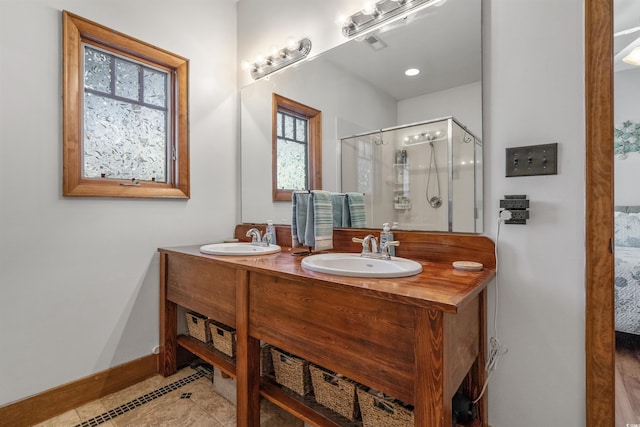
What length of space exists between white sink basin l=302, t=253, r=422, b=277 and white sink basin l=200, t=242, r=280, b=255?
0.43 metres

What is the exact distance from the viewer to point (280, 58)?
2.08 metres

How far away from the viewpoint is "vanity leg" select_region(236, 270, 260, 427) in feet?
4.42

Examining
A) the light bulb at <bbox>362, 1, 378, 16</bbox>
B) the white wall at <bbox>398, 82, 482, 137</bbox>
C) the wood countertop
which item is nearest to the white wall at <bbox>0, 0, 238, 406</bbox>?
the wood countertop

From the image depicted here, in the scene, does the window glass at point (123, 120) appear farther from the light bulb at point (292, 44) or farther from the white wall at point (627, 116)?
the white wall at point (627, 116)

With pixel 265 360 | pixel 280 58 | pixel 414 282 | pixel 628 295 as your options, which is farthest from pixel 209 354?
pixel 628 295

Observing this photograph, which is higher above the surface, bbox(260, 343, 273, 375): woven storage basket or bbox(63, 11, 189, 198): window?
bbox(63, 11, 189, 198): window

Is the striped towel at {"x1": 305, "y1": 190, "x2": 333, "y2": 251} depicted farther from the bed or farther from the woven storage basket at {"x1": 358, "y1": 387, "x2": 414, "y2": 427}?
the bed

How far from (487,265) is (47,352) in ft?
7.10

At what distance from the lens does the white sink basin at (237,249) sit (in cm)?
161

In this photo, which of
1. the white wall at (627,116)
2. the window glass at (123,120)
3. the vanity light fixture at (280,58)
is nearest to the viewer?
the window glass at (123,120)

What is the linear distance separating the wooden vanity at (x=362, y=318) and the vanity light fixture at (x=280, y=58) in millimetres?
1210

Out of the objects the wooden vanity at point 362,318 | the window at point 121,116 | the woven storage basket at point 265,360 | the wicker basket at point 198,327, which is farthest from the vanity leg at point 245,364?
the window at point 121,116

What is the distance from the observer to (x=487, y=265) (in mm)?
1257

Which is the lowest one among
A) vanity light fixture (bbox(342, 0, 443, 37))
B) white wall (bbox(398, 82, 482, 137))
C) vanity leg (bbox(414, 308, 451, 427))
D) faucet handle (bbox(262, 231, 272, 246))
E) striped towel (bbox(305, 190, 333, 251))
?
vanity leg (bbox(414, 308, 451, 427))
